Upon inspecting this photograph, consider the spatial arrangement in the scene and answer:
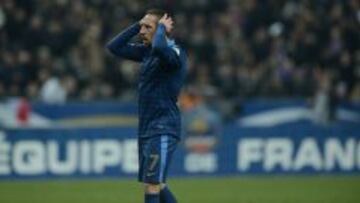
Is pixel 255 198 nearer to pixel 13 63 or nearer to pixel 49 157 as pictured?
pixel 49 157

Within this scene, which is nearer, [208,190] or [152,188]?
[152,188]

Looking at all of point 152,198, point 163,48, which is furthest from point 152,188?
point 163,48

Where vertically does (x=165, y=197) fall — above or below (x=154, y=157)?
below

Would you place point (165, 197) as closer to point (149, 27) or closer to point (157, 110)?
point (157, 110)

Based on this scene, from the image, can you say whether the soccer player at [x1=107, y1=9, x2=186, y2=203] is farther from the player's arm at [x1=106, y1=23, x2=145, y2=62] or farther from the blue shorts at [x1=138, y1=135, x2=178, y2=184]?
the player's arm at [x1=106, y1=23, x2=145, y2=62]

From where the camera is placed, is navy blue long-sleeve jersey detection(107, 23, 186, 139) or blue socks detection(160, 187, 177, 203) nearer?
navy blue long-sleeve jersey detection(107, 23, 186, 139)

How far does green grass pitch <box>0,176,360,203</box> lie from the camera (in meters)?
15.0

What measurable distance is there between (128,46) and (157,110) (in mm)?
898

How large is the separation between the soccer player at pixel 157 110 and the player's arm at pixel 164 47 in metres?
0.01

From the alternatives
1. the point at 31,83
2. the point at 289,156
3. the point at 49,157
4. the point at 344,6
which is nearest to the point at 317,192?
the point at 289,156

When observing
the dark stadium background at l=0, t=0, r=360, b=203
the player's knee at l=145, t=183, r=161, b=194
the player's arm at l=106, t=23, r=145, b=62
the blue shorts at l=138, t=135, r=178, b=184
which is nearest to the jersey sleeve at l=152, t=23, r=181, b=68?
the player's arm at l=106, t=23, r=145, b=62

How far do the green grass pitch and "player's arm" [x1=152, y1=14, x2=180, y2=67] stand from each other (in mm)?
4926

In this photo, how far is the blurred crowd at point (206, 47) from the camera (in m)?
20.9

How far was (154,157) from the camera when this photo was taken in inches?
401
